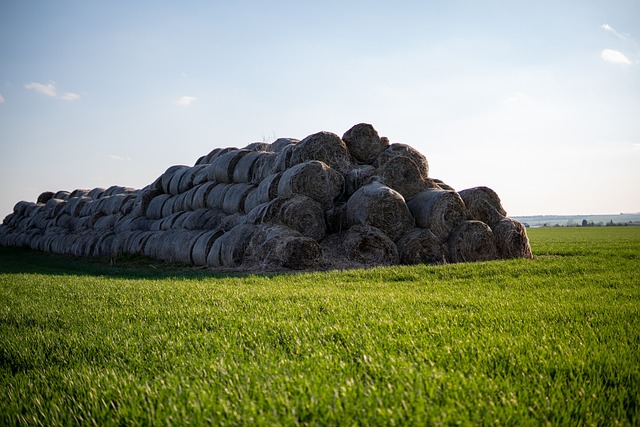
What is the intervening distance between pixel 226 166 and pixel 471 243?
9659 millimetres

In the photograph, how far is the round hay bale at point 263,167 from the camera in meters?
15.7

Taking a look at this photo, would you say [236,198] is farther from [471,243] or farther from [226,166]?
[471,243]

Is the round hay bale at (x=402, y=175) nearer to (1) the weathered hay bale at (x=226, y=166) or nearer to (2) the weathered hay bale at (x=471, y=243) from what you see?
(2) the weathered hay bale at (x=471, y=243)

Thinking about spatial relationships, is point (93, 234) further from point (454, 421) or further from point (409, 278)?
point (454, 421)

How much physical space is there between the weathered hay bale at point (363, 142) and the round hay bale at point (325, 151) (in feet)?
1.73

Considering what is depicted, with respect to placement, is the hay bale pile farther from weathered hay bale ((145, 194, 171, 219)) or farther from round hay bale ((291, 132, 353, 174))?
weathered hay bale ((145, 194, 171, 219))

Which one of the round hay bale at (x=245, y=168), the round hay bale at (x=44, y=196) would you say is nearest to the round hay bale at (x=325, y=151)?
the round hay bale at (x=245, y=168)

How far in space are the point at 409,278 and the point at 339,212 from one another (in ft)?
16.1

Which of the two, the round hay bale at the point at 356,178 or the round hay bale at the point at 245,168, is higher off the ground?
the round hay bale at the point at 245,168

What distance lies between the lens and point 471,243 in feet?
40.2

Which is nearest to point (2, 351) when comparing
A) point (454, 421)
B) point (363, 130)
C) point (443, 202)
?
point (454, 421)

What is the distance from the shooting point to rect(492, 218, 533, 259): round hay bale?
12.9 metres

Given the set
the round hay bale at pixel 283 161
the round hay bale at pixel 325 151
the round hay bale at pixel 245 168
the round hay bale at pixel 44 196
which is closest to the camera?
the round hay bale at pixel 325 151

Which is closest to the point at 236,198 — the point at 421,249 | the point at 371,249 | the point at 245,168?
the point at 245,168
